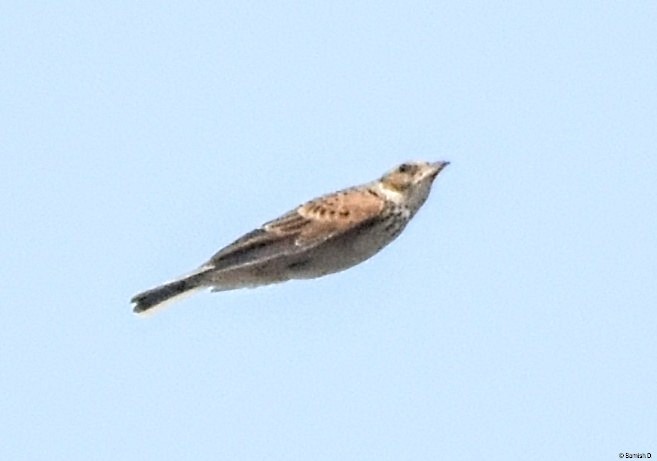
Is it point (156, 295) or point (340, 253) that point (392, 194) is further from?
point (156, 295)

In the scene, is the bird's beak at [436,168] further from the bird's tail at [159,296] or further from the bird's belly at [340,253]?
the bird's tail at [159,296]

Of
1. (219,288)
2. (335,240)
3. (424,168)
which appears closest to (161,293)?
(219,288)

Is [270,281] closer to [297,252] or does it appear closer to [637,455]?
[297,252]

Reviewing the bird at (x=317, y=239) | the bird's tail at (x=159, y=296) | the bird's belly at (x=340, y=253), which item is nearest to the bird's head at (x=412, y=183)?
the bird at (x=317, y=239)

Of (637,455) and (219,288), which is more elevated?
(219,288)

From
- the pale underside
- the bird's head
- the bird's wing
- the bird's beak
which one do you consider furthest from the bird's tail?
the bird's beak
